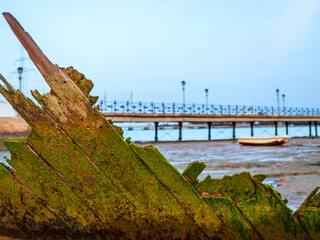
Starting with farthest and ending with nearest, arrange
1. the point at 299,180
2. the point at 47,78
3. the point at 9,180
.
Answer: the point at 299,180, the point at 9,180, the point at 47,78

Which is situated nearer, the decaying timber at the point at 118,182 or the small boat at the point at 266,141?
the decaying timber at the point at 118,182

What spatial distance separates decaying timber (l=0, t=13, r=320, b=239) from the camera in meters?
2.59

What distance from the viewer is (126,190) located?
8.64ft

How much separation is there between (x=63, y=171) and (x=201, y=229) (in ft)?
3.96

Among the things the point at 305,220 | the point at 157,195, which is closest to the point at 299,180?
the point at 305,220

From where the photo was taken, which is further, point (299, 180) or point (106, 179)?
point (299, 180)

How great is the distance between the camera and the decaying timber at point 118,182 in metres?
2.59

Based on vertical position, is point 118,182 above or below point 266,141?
above

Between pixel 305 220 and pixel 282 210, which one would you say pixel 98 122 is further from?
pixel 305 220

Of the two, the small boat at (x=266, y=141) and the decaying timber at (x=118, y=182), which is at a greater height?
the decaying timber at (x=118, y=182)

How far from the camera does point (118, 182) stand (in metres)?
2.62

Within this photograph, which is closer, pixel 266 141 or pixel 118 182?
pixel 118 182

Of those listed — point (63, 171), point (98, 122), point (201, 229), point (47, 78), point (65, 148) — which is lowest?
point (201, 229)

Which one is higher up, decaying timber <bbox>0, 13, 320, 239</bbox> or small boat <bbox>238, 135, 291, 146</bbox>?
decaying timber <bbox>0, 13, 320, 239</bbox>
